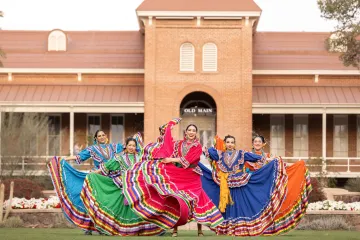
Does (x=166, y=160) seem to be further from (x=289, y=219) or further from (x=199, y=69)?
(x=199, y=69)

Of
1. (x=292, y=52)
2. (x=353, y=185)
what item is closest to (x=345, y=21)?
(x=353, y=185)

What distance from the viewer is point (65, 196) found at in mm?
15398

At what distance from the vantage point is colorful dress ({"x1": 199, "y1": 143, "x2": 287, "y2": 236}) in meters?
14.7

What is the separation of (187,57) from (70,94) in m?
5.30

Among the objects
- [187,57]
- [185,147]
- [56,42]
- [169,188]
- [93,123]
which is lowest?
[169,188]

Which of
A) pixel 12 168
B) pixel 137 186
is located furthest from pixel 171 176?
pixel 12 168

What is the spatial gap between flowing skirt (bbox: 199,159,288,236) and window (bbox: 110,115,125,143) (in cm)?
2337

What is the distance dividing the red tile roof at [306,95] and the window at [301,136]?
109 cm

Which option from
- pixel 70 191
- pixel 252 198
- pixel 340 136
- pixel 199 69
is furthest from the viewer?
pixel 340 136

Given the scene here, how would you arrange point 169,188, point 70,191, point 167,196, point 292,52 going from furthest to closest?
point 292,52 → point 70,191 → point 169,188 → point 167,196

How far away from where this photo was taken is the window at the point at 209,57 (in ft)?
119

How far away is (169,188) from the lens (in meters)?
14.0

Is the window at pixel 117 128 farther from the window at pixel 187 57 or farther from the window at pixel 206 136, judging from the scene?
the window at pixel 187 57

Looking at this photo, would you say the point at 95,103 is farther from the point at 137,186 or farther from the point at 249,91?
the point at 137,186
